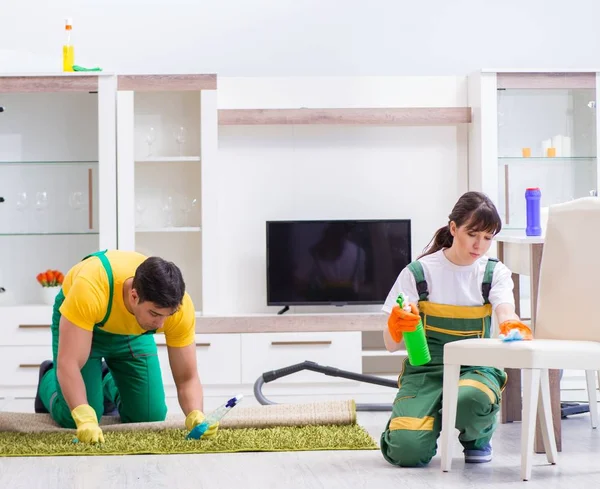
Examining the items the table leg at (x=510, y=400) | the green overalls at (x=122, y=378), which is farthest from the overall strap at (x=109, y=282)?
the table leg at (x=510, y=400)

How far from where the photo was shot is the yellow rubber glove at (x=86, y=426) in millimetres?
3225

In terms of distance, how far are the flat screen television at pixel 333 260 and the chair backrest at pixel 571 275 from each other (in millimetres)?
2154

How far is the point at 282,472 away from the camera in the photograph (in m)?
2.87

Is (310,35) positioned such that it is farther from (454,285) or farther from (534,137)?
(454,285)

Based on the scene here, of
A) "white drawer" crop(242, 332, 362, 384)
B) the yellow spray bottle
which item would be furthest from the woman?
the yellow spray bottle

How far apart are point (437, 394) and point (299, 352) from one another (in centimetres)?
213

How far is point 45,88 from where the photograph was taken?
5223 millimetres

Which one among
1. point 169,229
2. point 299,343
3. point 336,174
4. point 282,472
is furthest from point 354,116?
point 282,472

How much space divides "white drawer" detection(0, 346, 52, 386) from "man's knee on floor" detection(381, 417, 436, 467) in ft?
8.65

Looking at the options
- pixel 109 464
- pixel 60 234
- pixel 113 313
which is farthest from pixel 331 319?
Result: pixel 109 464

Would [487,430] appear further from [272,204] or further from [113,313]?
[272,204]

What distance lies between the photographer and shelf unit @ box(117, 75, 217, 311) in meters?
5.24

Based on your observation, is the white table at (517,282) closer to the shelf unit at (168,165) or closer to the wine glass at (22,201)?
the shelf unit at (168,165)

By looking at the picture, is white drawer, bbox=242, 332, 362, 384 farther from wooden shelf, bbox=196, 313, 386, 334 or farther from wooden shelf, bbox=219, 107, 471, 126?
wooden shelf, bbox=219, 107, 471, 126
